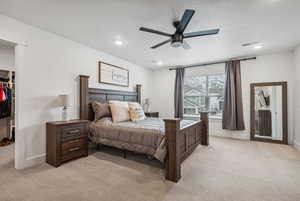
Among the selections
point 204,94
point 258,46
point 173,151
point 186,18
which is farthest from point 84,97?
point 258,46

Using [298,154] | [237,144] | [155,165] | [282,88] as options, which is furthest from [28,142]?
[282,88]

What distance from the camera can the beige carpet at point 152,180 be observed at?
171 cm

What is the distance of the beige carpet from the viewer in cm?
171

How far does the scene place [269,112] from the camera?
4.13 meters

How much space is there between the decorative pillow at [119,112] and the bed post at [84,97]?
0.58 m

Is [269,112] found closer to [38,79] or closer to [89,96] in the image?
[89,96]

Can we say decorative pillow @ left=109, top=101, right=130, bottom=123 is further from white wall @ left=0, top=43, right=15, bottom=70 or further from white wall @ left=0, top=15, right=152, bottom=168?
white wall @ left=0, top=43, right=15, bottom=70

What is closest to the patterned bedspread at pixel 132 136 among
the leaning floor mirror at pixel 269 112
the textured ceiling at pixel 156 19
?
the textured ceiling at pixel 156 19

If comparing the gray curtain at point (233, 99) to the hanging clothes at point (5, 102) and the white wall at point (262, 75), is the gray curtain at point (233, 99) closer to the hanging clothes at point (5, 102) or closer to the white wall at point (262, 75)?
the white wall at point (262, 75)

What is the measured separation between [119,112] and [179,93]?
280cm

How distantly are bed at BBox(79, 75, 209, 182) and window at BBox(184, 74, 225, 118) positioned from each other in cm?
156

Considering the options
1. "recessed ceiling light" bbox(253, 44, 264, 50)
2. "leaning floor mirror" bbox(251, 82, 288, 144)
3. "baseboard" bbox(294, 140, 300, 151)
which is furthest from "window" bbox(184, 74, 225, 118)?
"baseboard" bbox(294, 140, 300, 151)

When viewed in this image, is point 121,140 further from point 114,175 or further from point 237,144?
point 237,144

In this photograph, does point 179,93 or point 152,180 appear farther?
point 179,93
